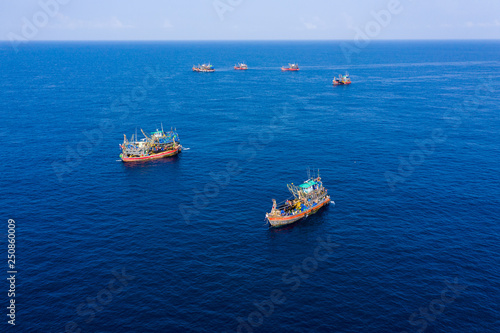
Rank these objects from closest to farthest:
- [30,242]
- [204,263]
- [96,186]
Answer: [204,263], [30,242], [96,186]

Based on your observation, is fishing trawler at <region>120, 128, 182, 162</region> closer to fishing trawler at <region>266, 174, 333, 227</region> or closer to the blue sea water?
the blue sea water

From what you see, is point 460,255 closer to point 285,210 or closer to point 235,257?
point 285,210

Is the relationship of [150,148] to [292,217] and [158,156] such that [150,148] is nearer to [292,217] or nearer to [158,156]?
[158,156]

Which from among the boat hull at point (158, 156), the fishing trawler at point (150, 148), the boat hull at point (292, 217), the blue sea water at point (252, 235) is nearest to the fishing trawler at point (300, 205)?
the boat hull at point (292, 217)

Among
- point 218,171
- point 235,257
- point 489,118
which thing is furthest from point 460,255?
point 489,118

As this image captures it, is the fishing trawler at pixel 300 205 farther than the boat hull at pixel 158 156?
No

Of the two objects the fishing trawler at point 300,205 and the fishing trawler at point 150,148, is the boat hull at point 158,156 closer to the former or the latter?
the fishing trawler at point 150,148
